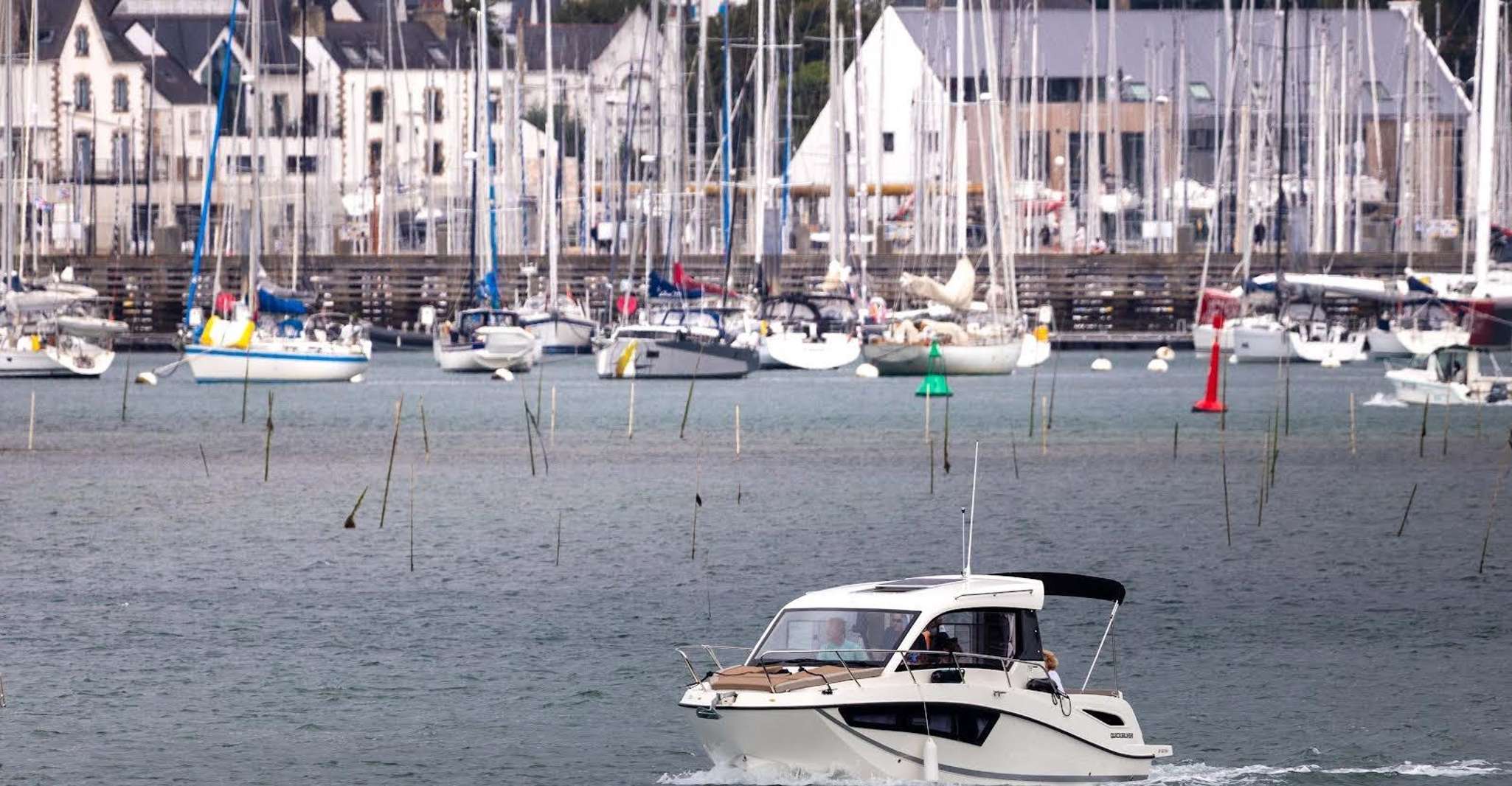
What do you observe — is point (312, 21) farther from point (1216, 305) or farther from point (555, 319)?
point (1216, 305)

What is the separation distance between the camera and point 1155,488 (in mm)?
60844

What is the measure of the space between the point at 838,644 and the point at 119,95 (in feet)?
482

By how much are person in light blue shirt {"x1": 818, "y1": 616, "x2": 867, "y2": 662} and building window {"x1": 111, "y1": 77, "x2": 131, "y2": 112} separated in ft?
479

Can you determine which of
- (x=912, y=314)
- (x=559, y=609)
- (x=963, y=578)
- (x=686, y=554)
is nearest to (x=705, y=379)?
(x=912, y=314)

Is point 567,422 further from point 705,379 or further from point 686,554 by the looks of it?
point 686,554

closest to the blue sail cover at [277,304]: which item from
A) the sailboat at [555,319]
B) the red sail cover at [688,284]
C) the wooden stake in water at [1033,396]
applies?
the sailboat at [555,319]

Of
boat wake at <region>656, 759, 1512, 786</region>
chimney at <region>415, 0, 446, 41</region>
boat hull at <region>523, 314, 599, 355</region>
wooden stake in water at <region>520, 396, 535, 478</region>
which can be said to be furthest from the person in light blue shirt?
chimney at <region>415, 0, 446, 41</region>

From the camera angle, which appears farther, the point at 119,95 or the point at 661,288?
the point at 119,95

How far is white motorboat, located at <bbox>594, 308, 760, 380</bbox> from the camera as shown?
323 feet

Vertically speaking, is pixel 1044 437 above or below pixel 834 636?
below

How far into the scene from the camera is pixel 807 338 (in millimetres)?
104562

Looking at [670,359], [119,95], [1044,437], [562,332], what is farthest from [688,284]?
[119,95]

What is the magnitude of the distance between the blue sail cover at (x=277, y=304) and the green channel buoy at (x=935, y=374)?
23594mm

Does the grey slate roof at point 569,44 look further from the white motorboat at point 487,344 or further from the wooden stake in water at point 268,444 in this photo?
the wooden stake in water at point 268,444
